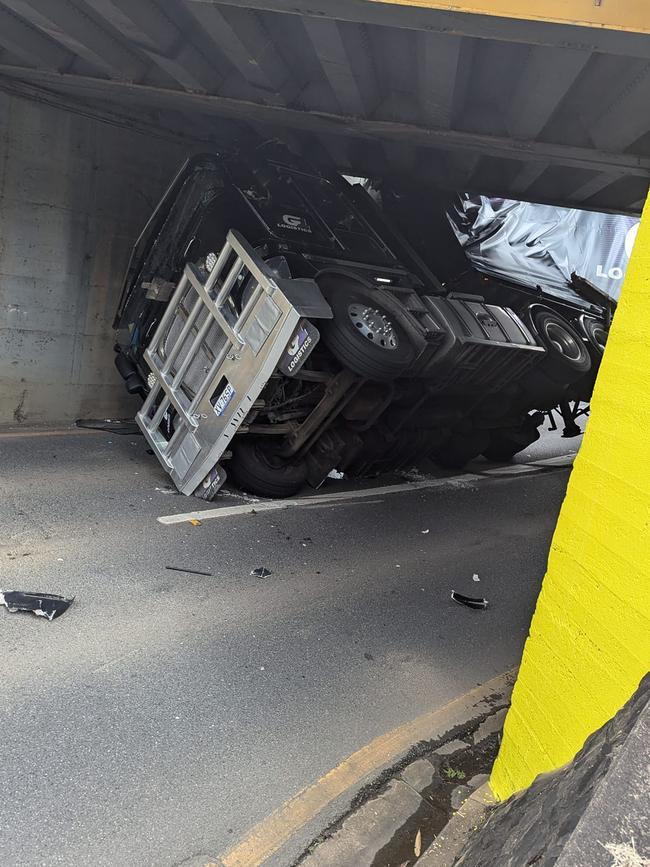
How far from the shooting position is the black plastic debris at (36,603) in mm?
4594

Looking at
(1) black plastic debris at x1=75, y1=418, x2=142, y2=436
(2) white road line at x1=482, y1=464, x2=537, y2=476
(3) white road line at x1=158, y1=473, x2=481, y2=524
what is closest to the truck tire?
(3) white road line at x1=158, y1=473, x2=481, y2=524

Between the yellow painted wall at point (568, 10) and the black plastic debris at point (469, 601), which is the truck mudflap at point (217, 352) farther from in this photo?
the yellow painted wall at point (568, 10)

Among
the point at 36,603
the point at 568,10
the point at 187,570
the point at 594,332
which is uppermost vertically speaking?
the point at 568,10

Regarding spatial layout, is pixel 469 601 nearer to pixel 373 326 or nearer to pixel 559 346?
pixel 373 326

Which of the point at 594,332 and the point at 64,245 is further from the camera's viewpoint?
the point at 594,332

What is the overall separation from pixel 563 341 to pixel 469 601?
12.9 ft

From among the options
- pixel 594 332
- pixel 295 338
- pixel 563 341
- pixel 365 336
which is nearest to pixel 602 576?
pixel 295 338

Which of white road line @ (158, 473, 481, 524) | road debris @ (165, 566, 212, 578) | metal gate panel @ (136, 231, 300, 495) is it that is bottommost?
white road line @ (158, 473, 481, 524)

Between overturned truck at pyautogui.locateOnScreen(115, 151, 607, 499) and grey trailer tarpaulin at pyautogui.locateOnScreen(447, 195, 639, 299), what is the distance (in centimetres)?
140

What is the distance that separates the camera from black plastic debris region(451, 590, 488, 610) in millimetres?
6086

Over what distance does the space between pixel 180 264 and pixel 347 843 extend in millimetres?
5794

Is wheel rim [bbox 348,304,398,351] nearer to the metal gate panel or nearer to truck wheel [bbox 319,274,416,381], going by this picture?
truck wheel [bbox 319,274,416,381]

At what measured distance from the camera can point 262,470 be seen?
738cm

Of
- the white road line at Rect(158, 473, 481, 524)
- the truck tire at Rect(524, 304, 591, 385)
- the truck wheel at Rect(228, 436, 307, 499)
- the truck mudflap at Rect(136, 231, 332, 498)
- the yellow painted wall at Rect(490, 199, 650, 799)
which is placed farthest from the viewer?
the truck tire at Rect(524, 304, 591, 385)
